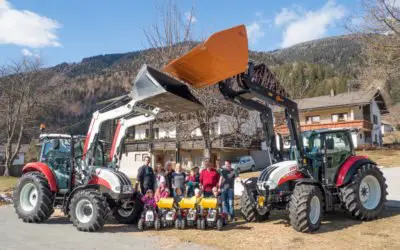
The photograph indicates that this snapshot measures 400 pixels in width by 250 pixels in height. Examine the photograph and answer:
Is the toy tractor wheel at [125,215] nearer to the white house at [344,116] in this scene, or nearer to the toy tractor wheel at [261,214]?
the toy tractor wheel at [261,214]

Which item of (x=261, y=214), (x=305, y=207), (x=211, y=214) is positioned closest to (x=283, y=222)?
(x=261, y=214)

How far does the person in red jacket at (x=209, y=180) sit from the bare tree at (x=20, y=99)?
3043 centimetres

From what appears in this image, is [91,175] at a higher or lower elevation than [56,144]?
lower

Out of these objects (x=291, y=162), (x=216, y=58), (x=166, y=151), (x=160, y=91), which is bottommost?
(x=291, y=162)

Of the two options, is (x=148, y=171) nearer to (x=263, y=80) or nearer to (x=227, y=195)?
(x=227, y=195)

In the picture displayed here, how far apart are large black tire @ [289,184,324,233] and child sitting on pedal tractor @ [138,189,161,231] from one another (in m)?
3.18

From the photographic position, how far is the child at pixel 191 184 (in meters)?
11.2

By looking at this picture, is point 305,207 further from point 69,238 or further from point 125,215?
point 69,238

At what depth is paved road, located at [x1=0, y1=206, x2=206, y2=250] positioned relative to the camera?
7.74 meters

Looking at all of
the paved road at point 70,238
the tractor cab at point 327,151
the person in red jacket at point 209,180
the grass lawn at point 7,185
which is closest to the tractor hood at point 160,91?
the person in red jacket at point 209,180

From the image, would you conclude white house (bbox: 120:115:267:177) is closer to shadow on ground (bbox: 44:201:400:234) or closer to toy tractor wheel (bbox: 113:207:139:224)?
shadow on ground (bbox: 44:201:400:234)

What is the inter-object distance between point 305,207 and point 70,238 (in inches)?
203

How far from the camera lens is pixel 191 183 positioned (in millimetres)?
11297

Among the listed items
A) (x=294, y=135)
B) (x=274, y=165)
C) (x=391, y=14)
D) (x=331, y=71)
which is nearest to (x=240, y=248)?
(x=274, y=165)
